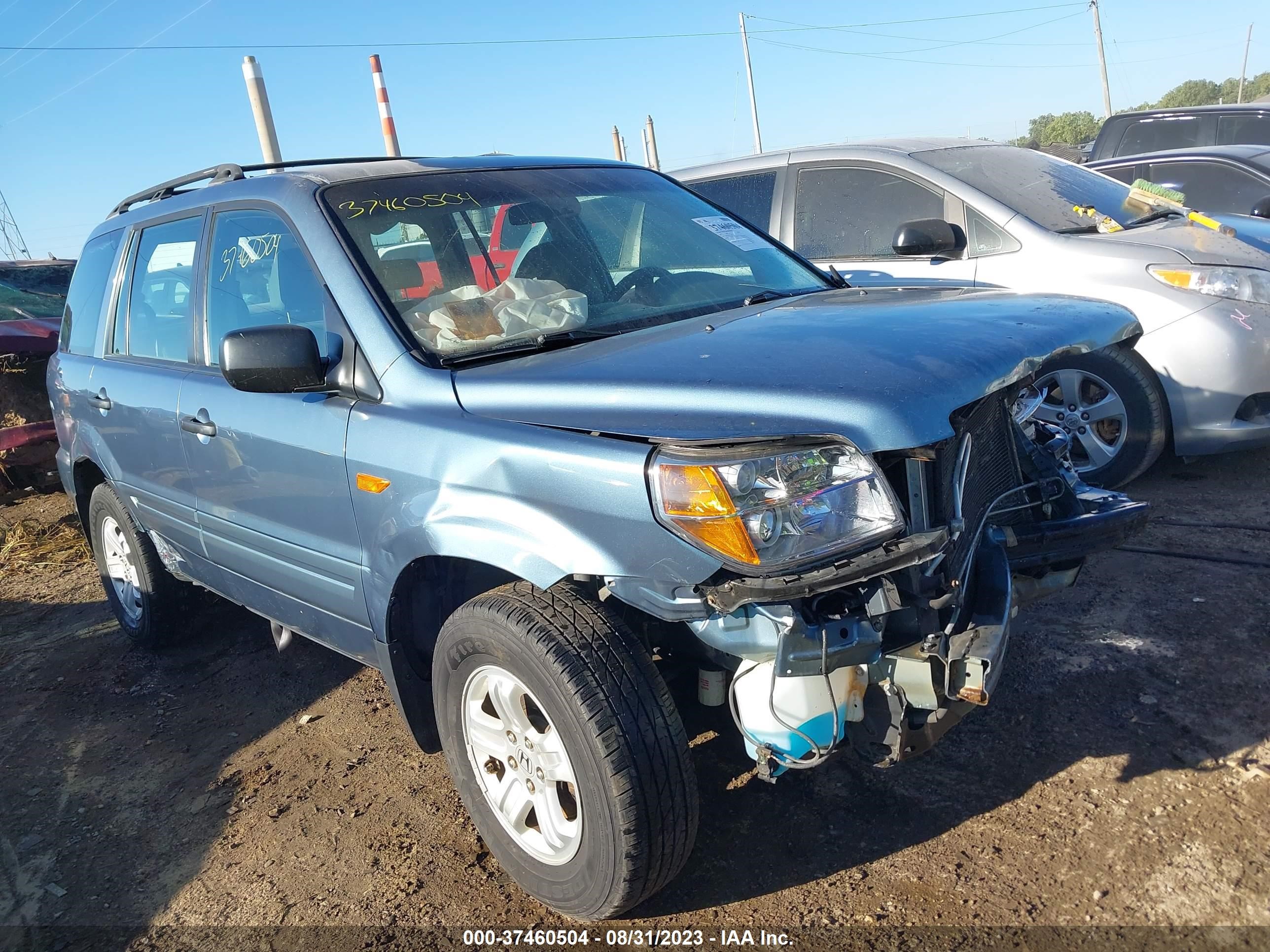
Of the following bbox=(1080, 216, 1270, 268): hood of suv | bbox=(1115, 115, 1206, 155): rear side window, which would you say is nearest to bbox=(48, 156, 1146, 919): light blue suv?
bbox=(1080, 216, 1270, 268): hood of suv

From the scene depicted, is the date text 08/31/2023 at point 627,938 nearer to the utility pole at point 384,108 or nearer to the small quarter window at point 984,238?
the small quarter window at point 984,238

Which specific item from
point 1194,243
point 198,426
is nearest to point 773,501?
point 198,426

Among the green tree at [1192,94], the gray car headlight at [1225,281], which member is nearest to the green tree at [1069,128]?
the green tree at [1192,94]

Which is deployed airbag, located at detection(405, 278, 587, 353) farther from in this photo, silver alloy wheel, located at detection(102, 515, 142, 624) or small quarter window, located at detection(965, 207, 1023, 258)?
small quarter window, located at detection(965, 207, 1023, 258)

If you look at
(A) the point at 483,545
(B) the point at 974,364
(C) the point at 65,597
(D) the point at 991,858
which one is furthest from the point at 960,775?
(C) the point at 65,597

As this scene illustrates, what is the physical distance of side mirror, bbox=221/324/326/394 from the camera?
8.32ft

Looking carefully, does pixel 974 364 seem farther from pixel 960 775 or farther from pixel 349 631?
pixel 349 631

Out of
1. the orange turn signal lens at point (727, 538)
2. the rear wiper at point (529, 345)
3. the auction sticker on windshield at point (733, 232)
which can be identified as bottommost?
the orange turn signal lens at point (727, 538)

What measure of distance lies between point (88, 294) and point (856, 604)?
4.01 metres

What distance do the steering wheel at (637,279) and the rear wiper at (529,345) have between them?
0.26 meters

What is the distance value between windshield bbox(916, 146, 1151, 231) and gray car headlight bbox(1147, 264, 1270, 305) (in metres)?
0.62

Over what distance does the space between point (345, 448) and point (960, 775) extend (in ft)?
6.40

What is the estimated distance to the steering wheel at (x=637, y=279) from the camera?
296 cm

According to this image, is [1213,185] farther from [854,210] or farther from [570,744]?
[570,744]
